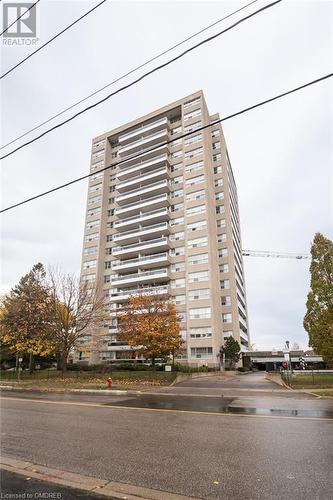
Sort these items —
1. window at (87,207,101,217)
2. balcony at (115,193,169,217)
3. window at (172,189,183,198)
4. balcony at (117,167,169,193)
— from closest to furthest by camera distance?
balcony at (115,193,169,217) → window at (172,189,183,198) → balcony at (117,167,169,193) → window at (87,207,101,217)

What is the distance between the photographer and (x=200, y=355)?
4662 centimetres

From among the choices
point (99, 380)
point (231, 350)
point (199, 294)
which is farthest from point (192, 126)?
point (99, 380)

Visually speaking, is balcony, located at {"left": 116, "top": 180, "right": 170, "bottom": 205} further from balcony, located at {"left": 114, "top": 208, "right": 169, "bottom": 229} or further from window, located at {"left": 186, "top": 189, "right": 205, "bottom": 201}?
window, located at {"left": 186, "top": 189, "right": 205, "bottom": 201}

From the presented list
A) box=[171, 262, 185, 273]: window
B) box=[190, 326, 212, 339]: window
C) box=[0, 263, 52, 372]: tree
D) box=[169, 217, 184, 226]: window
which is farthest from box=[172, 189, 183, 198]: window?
box=[0, 263, 52, 372]: tree

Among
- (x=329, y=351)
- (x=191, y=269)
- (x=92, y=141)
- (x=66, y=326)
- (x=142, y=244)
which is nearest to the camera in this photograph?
(x=329, y=351)

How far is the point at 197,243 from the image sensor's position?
52.4 m

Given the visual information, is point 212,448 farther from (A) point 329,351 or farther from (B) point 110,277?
(B) point 110,277

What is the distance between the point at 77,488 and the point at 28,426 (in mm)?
5371

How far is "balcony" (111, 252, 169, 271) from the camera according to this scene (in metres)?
53.4

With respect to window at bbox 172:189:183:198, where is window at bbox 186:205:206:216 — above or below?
below

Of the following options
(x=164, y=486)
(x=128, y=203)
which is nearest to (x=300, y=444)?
(x=164, y=486)

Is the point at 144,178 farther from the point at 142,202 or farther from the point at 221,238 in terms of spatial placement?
the point at 221,238

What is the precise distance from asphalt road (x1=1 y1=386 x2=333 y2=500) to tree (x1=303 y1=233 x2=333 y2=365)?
19.7 meters

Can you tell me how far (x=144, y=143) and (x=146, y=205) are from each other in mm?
13977
